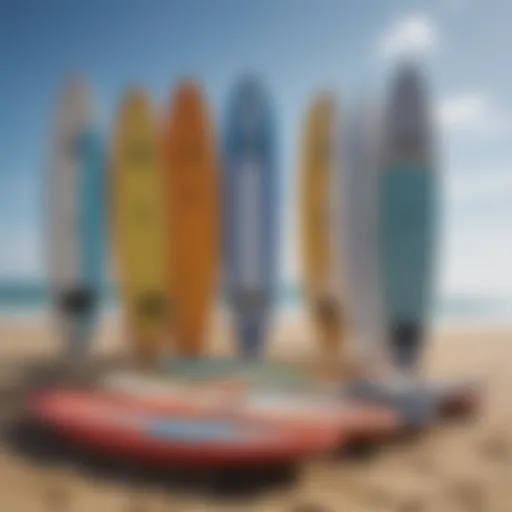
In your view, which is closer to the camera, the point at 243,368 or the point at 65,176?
the point at 243,368

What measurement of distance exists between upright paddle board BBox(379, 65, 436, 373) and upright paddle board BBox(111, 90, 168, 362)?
622 millimetres

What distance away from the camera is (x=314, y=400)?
1729mm

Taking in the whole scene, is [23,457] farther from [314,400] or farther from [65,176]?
[65,176]

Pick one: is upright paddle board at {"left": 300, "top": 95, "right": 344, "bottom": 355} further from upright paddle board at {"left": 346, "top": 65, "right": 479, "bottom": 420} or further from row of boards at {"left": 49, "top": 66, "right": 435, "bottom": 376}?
upright paddle board at {"left": 346, "top": 65, "right": 479, "bottom": 420}

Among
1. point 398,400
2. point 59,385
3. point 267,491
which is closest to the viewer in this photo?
point 267,491

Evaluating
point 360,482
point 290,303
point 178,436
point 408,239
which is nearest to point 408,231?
point 408,239

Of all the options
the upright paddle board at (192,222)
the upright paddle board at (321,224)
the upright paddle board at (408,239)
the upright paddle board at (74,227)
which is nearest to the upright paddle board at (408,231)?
the upright paddle board at (408,239)

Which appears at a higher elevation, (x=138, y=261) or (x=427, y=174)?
(x=427, y=174)

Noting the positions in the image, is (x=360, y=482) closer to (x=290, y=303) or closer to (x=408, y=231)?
(x=408, y=231)

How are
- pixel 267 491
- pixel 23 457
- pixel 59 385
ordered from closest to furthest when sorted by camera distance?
1. pixel 267 491
2. pixel 23 457
3. pixel 59 385

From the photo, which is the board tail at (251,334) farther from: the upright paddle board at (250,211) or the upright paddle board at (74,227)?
the upright paddle board at (74,227)

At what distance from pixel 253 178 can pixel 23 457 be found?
962 mm

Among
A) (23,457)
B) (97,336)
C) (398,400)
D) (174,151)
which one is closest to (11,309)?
(97,336)

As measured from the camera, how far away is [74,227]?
213cm
